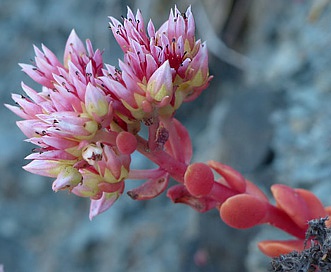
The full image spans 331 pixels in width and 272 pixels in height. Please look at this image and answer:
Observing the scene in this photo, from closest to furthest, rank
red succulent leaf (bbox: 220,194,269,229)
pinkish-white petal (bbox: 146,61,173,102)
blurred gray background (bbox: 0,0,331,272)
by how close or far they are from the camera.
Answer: pinkish-white petal (bbox: 146,61,173,102), red succulent leaf (bbox: 220,194,269,229), blurred gray background (bbox: 0,0,331,272)

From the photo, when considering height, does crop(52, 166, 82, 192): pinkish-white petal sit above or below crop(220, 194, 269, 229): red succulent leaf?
below

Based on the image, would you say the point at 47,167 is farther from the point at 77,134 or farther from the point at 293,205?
the point at 293,205

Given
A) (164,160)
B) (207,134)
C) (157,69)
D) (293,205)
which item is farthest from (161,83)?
(207,134)

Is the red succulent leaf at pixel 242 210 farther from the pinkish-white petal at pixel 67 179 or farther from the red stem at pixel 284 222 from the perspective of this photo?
the pinkish-white petal at pixel 67 179

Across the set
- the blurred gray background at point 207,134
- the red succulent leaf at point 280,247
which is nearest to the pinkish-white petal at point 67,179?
the red succulent leaf at point 280,247

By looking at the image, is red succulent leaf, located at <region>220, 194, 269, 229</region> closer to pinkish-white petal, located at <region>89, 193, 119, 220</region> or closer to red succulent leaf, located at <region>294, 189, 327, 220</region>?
red succulent leaf, located at <region>294, 189, 327, 220</region>

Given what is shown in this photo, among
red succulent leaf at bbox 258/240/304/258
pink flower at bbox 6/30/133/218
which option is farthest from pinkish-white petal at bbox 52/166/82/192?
red succulent leaf at bbox 258/240/304/258
